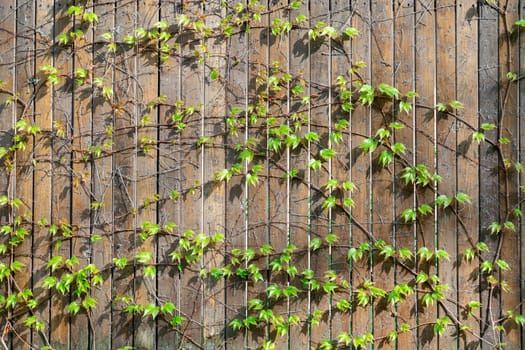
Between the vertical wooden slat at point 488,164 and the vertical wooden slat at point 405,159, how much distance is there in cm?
35

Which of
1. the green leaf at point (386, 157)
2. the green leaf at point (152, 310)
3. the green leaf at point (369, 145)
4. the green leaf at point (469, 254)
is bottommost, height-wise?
the green leaf at point (152, 310)

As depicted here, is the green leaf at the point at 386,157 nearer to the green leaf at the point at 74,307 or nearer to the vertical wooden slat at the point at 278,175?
the vertical wooden slat at the point at 278,175

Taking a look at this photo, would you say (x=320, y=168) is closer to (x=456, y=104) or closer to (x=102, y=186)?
(x=456, y=104)

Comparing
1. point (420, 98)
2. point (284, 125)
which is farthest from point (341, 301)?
point (420, 98)

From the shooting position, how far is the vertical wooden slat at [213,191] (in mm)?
2830

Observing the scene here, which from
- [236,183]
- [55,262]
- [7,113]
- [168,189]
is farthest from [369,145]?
[7,113]

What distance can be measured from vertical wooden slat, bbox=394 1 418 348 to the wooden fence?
10mm

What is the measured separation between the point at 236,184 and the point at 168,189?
14.1 inches

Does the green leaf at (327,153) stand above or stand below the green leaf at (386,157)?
above

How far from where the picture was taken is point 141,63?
2.89 metres

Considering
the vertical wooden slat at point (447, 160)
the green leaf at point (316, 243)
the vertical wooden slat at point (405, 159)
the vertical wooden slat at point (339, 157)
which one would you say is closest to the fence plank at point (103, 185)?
the green leaf at point (316, 243)

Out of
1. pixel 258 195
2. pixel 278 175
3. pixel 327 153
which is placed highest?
pixel 327 153

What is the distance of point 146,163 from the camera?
9.39 ft

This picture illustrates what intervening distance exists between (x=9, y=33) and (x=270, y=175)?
161cm
